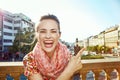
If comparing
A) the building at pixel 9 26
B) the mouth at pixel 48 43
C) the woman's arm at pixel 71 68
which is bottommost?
the woman's arm at pixel 71 68

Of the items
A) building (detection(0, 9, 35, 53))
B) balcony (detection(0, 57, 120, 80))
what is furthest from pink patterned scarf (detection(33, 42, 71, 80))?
building (detection(0, 9, 35, 53))

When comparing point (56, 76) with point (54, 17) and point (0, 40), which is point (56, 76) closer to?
point (54, 17)

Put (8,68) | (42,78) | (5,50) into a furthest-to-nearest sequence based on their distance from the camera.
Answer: (5,50)
(8,68)
(42,78)

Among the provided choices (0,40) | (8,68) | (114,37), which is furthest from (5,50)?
(8,68)

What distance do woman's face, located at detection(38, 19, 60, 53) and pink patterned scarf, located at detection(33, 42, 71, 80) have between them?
3cm

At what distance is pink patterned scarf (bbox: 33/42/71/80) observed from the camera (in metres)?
1.36

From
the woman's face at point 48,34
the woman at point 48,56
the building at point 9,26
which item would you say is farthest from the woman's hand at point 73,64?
the building at point 9,26

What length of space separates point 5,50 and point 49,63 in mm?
28567

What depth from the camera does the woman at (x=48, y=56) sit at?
4.44 feet

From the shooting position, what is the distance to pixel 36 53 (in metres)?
1.37

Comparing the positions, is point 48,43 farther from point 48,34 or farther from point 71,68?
point 71,68

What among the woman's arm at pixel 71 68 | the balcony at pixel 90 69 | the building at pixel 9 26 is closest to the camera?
the woman's arm at pixel 71 68

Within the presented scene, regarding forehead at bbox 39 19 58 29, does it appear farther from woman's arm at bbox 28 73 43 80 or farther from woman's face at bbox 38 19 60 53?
woman's arm at bbox 28 73 43 80

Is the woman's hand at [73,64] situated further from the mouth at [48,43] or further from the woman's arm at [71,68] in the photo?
the mouth at [48,43]
